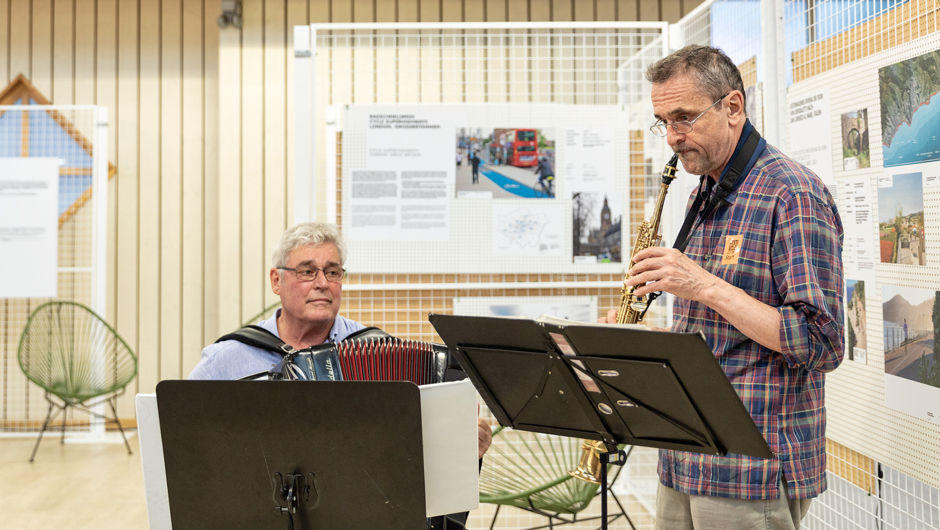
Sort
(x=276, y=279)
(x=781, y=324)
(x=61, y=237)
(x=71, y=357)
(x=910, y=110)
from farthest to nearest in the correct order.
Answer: (x=61, y=237) < (x=71, y=357) < (x=276, y=279) < (x=910, y=110) < (x=781, y=324)

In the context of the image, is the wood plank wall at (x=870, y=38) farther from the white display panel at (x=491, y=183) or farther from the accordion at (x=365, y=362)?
the accordion at (x=365, y=362)

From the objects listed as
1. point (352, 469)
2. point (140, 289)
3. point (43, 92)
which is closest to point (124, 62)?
point (43, 92)

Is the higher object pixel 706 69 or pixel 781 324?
pixel 706 69

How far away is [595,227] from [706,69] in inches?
84.5

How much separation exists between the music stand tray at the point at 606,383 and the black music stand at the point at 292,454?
8.0 inches

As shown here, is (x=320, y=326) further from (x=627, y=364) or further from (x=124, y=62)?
(x=124, y=62)

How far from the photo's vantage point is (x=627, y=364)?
4.53 ft

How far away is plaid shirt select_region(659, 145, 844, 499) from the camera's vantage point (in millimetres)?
1580

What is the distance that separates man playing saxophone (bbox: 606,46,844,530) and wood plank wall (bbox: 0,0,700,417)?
4626mm

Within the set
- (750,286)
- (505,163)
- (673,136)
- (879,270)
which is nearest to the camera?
(750,286)

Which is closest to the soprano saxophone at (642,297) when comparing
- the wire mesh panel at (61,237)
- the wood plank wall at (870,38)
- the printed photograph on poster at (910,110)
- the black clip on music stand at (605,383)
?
the black clip on music stand at (605,383)

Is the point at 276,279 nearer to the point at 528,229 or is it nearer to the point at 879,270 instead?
the point at 528,229

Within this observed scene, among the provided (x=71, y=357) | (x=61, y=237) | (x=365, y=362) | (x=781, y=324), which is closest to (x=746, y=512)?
(x=781, y=324)

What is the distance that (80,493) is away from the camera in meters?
4.51
